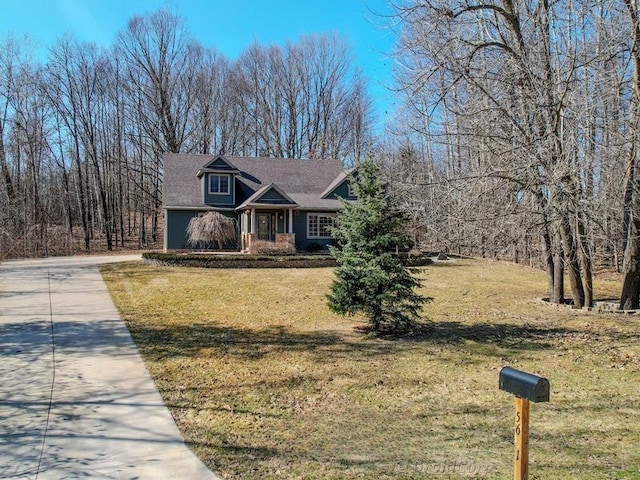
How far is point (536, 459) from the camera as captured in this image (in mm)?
3789

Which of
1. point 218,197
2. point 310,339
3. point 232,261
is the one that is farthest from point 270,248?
point 310,339

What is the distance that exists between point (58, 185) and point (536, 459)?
40.0 metres

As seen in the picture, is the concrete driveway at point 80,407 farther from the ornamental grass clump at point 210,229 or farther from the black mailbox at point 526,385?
the ornamental grass clump at point 210,229

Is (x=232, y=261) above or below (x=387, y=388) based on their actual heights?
above

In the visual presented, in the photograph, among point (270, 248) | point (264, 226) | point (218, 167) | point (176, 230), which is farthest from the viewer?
point (264, 226)

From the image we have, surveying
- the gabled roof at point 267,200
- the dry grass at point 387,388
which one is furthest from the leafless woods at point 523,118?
the gabled roof at point 267,200

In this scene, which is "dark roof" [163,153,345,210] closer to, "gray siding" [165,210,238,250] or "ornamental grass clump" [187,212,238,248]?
"gray siding" [165,210,238,250]

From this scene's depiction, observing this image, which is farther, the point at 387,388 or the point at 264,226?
the point at 264,226

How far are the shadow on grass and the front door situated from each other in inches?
665

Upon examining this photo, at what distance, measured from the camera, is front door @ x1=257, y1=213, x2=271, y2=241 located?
25717 mm

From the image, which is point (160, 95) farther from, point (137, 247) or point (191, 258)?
point (191, 258)

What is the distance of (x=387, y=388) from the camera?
18.8 feet

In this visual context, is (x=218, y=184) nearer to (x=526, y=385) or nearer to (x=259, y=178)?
(x=259, y=178)

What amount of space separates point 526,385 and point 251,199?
883 inches
